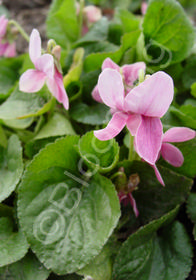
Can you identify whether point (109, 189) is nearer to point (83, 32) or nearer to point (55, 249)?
point (55, 249)

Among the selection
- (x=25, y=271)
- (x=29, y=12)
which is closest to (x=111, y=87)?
(x=25, y=271)

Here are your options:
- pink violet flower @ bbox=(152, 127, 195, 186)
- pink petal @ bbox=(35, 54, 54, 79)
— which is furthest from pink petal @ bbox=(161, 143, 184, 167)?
pink petal @ bbox=(35, 54, 54, 79)

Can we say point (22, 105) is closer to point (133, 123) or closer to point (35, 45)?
point (35, 45)

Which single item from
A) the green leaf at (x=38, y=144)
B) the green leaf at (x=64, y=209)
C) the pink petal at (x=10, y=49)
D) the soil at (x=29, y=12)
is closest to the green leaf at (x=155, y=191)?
the green leaf at (x=64, y=209)

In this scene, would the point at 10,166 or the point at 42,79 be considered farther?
the point at 10,166

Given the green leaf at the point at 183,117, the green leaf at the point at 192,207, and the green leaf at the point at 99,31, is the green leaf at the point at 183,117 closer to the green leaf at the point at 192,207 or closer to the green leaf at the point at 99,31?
the green leaf at the point at 192,207
